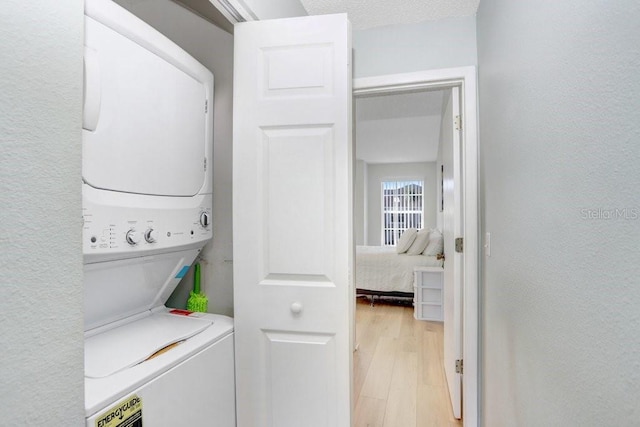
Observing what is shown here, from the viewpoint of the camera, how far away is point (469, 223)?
1837mm

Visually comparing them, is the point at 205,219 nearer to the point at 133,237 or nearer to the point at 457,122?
the point at 133,237

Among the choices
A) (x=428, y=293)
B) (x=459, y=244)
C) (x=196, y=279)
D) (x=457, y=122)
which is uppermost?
(x=457, y=122)

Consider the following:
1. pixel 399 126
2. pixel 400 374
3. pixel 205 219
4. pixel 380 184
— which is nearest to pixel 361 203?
pixel 380 184

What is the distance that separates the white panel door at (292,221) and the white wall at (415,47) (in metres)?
0.65

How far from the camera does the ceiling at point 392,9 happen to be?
5.81 ft

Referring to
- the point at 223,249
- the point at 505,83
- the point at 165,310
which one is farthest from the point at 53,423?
the point at 505,83

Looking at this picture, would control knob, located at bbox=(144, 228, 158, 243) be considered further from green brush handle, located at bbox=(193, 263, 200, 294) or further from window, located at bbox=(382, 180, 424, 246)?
window, located at bbox=(382, 180, 424, 246)

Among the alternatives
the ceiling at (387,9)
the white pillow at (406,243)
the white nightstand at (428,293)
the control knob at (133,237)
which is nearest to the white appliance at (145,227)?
the control knob at (133,237)

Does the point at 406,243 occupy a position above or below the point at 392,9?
below

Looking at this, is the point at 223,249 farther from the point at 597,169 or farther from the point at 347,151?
the point at 597,169

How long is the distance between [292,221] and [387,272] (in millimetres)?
3266

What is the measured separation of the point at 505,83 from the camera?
130 centimetres

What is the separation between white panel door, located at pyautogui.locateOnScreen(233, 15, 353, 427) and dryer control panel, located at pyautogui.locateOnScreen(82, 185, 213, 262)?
174mm

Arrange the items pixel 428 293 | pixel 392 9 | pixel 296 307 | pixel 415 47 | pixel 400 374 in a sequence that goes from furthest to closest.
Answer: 1. pixel 428 293
2. pixel 400 374
3. pixel 415 47
4. pixel 392 9
5. pixel 296 307
